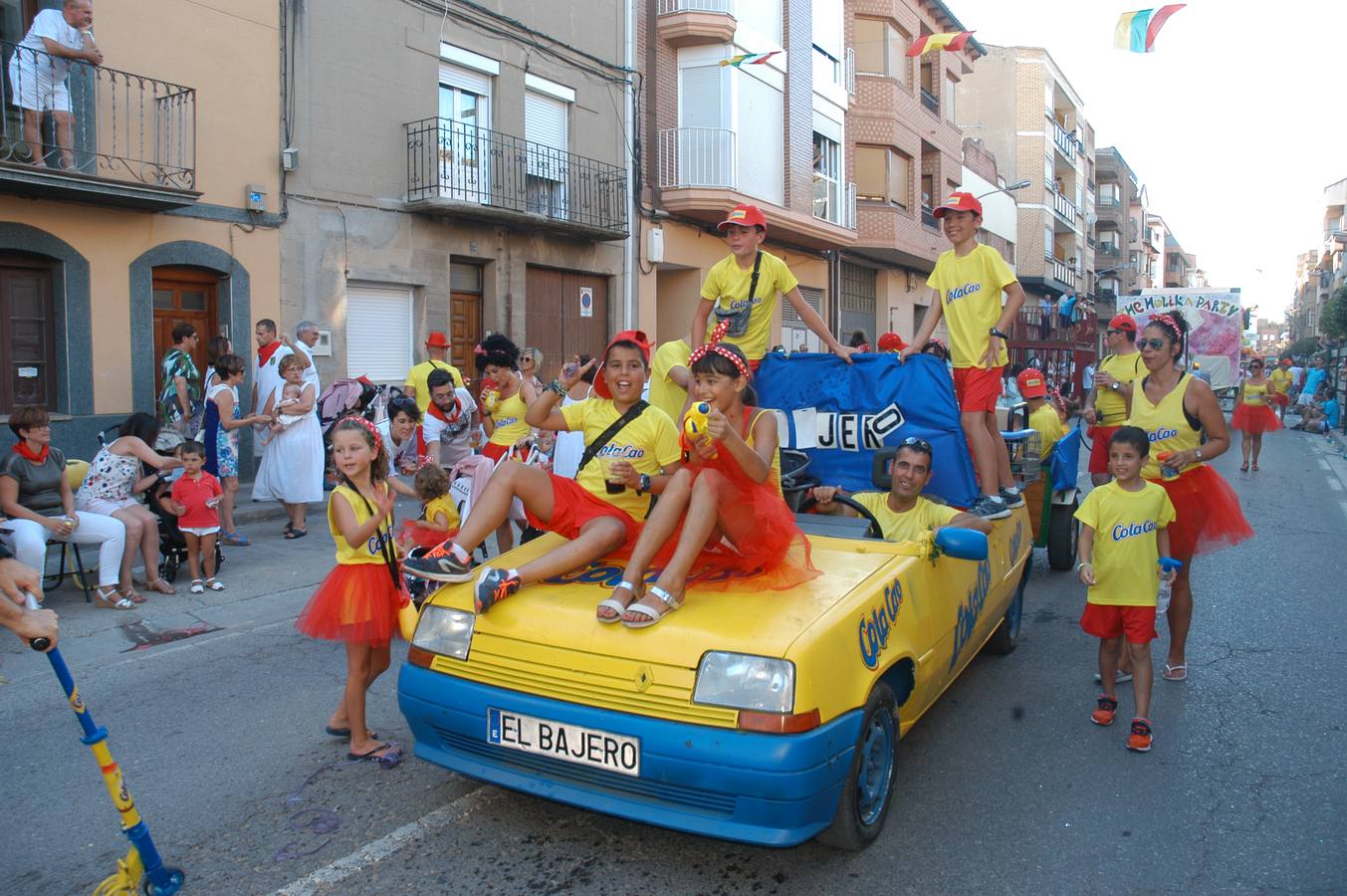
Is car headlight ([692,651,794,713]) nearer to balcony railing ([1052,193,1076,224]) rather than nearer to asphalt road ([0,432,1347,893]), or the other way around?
asphalt road ([0,432,1347,893])

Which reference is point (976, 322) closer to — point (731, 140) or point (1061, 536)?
point (1061, 536)

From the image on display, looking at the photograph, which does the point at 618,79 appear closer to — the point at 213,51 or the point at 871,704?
the point at 213,51

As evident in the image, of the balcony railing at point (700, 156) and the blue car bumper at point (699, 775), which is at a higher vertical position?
the balcony railing at point (700, 156)

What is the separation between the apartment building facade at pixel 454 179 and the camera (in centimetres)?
1327

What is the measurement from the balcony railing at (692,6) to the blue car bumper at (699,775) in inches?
731

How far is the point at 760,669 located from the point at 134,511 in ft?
19.4

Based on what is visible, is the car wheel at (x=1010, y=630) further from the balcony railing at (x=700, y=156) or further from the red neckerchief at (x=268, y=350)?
the balcony railing at (x=700, y=156)

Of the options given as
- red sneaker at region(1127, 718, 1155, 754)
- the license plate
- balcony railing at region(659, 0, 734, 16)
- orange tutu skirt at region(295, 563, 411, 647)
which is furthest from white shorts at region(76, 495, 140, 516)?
balcony railing at region(659, 0, 734, 16)

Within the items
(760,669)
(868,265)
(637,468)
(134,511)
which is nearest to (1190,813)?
(760,669)

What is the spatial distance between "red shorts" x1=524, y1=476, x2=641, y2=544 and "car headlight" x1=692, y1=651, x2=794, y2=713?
3.71 ft

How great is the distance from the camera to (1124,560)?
4.69 meters

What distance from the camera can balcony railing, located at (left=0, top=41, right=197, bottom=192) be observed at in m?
10.0

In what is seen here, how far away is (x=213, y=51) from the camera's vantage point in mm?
11906

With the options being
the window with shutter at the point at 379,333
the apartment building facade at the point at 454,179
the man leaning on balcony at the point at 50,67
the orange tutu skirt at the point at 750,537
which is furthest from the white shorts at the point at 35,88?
the orange tutu skirt at the point at 750,537
